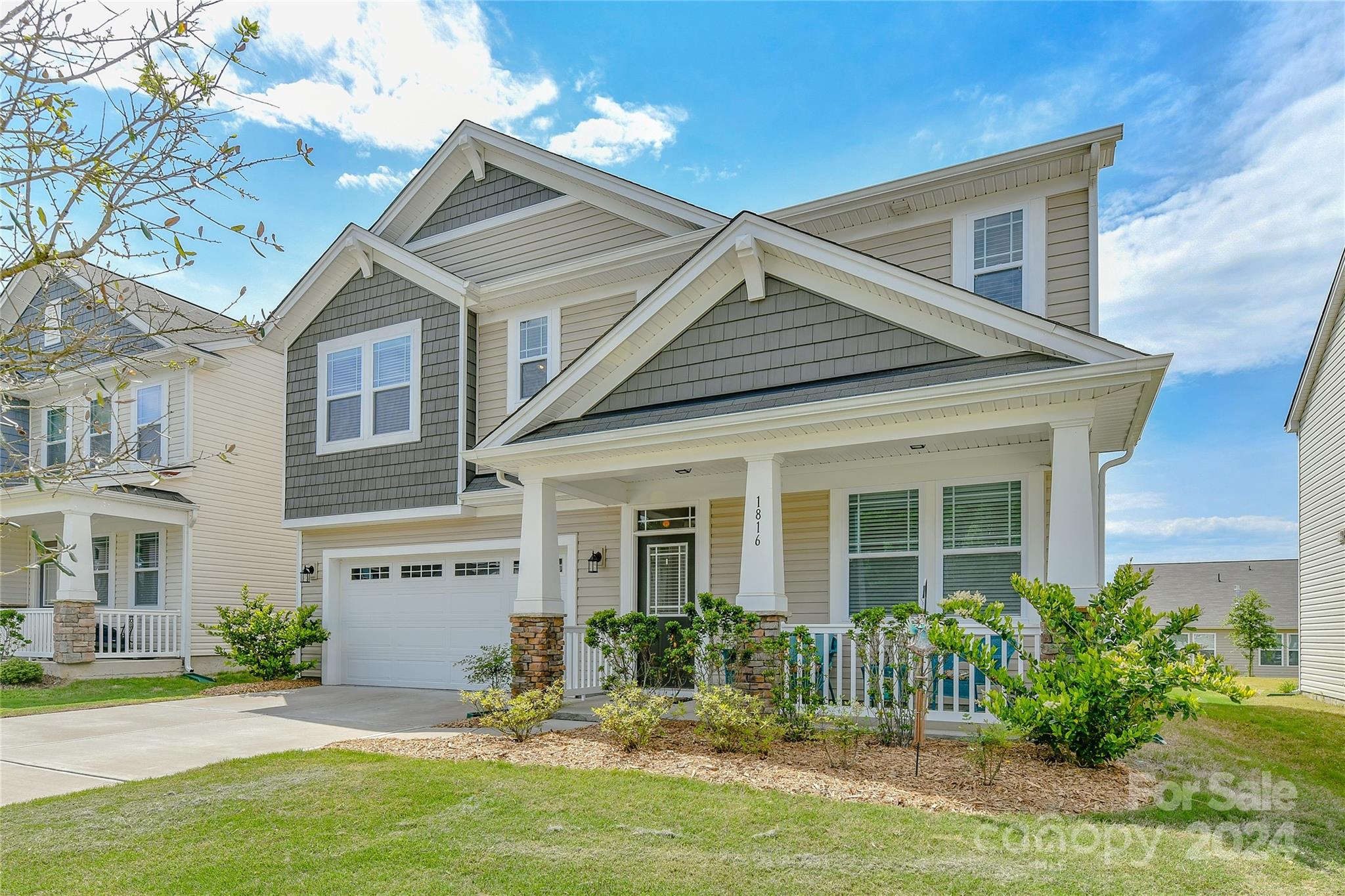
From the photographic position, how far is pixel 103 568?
18.5 meters

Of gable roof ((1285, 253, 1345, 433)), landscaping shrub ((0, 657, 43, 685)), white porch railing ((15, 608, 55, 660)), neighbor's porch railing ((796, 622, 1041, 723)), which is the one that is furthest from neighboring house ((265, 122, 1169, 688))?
gable roof ((1285, 253, 1345, 433))

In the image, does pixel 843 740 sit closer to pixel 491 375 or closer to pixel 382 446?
pixel 491 375

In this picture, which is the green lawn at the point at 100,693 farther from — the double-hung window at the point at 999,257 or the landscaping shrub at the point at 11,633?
the double-hung window at the point at 999,257

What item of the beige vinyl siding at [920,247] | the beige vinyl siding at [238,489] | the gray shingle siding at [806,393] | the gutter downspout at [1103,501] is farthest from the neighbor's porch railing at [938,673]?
the beige vinyl siding at [238,489]

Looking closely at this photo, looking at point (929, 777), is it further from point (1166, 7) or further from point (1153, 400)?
point (1166, 7)

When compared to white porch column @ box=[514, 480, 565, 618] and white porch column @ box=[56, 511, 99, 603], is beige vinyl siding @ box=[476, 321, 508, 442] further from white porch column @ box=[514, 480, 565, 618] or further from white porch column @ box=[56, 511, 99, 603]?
white porch column @ box=[56, 511, 99, 603]

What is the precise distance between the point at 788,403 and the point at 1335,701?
1294 cm

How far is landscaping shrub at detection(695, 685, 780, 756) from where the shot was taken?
7285mm

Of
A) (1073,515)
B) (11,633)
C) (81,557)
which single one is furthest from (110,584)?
(1073,515)

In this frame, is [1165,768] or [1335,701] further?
[1335,701]

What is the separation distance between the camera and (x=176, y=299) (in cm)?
1927

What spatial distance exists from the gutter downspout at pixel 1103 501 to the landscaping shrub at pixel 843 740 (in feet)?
11.8

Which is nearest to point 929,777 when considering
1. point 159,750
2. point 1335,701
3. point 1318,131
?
point 159,750

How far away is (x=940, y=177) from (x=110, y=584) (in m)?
18.3
